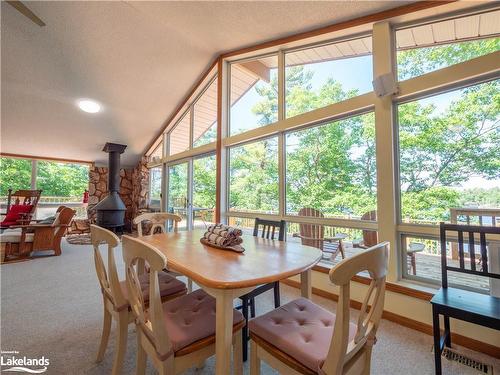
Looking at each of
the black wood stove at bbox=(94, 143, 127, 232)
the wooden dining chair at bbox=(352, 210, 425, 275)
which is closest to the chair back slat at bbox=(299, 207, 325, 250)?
the wooden dining chair at bbox=(352, 210, 425, 275)

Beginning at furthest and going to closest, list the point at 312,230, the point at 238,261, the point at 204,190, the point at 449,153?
the point at 204,190 < the point at 312,230 < the point at 449,153 < the point at 238,261

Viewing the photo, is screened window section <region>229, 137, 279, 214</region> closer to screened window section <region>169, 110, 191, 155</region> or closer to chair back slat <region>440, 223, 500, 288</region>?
screened window section <region>169, 110, 191, 155</region>

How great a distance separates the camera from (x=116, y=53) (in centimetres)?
344

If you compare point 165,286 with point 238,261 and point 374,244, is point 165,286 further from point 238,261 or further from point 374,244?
point 374,244

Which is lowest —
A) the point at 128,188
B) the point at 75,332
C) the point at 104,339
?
the point at 75,332

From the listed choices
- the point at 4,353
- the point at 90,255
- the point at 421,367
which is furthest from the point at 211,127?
the point at 421,367

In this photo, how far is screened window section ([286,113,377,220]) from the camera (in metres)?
2.42

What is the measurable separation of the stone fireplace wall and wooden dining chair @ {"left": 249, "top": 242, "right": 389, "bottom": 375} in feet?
20.4

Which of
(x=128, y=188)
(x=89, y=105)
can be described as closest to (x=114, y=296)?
(x=89, y=105)

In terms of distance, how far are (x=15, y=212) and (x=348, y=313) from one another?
577cm

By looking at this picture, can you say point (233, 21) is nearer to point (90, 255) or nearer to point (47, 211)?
point (90, 255)

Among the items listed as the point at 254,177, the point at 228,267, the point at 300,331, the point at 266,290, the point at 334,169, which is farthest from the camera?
the point at 254,177

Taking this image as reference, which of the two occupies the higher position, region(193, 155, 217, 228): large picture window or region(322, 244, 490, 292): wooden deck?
A: region(193, 155, 217, 228): large picture window

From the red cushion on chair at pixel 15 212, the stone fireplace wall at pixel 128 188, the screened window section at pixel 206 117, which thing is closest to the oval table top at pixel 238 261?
the screened window section at pixel 206 117
